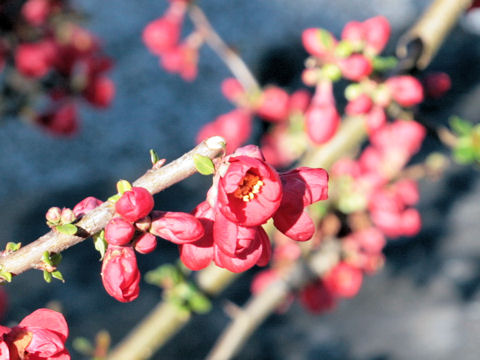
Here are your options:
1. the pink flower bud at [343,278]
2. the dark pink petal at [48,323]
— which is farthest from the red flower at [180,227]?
the pink flower bud at [343,278]

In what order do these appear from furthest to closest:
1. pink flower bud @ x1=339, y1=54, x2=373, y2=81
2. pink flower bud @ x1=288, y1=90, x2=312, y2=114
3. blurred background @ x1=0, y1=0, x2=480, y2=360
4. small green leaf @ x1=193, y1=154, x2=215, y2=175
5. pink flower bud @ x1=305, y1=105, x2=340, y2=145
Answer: blurred background @ x1=0, y1=0, x2=480, y2=360 < pink flower bud @ x1=288, y1=90, x2=312, y2=114 < pink flower bud @ x1=305, y1=105, x2=340, y2=145 < pink flower bud @ x1=339, y1=54, x2=373, y2=81 < small green leaf @ x1=193, y1=154, x2=215, y2=175

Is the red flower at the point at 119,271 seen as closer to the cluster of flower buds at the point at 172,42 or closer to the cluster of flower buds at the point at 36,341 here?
the cluster of flower buds at the point at 36,341

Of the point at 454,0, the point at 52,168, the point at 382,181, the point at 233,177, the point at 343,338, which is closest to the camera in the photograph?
the point at 233,177

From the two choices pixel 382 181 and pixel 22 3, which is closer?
pixel 382 181

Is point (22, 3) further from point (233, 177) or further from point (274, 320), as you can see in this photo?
point (274, 320)

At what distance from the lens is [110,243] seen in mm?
436

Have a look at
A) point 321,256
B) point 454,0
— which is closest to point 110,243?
point 454,0

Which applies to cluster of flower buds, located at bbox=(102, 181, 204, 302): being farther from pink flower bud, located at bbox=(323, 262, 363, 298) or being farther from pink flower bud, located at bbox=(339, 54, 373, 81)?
pink flower bud, located at bbox=(323, 262, 363, 298)

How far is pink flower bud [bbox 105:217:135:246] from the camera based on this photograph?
42cm

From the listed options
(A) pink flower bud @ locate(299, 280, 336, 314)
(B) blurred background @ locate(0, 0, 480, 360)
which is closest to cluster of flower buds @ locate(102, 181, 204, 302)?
(B) blurred background @ locate(0, 0, 480, 360)

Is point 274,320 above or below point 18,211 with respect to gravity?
below

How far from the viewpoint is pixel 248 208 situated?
0.44m

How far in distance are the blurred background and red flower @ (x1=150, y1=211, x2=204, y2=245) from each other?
2.50 ft

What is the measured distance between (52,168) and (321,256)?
2.04 m
